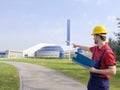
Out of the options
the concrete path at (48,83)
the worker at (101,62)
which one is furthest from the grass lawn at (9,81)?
the worker at (101,62)

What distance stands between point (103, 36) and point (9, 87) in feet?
34.5

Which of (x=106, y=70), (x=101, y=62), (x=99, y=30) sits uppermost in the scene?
(x=99, y=30)

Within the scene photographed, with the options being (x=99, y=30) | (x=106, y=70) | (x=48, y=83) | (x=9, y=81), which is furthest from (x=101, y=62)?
(x=9, y=81)

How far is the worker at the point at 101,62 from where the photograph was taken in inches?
227

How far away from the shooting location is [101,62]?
19.3 feet

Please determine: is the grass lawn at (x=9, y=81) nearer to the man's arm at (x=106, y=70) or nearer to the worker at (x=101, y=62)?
the worker at (x=101, y=62)

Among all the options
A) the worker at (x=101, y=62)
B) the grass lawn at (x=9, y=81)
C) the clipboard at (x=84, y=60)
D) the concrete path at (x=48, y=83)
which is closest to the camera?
the clipboard at (x=84, y=60)

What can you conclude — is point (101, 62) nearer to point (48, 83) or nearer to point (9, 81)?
point (48, 83)

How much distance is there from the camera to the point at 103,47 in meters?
5.89

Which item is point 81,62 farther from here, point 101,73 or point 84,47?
point 84,47

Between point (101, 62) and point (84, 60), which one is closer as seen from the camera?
point (84, 60)

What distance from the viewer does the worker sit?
5754 mm


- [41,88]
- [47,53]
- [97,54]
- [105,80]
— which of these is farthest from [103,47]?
[47,53]

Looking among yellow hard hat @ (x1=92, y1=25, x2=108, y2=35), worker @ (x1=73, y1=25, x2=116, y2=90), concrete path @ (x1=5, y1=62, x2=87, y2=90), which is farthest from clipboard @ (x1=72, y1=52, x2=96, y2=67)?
concrete path @ (x1=5, y1=62, x2=87, y2=90)
